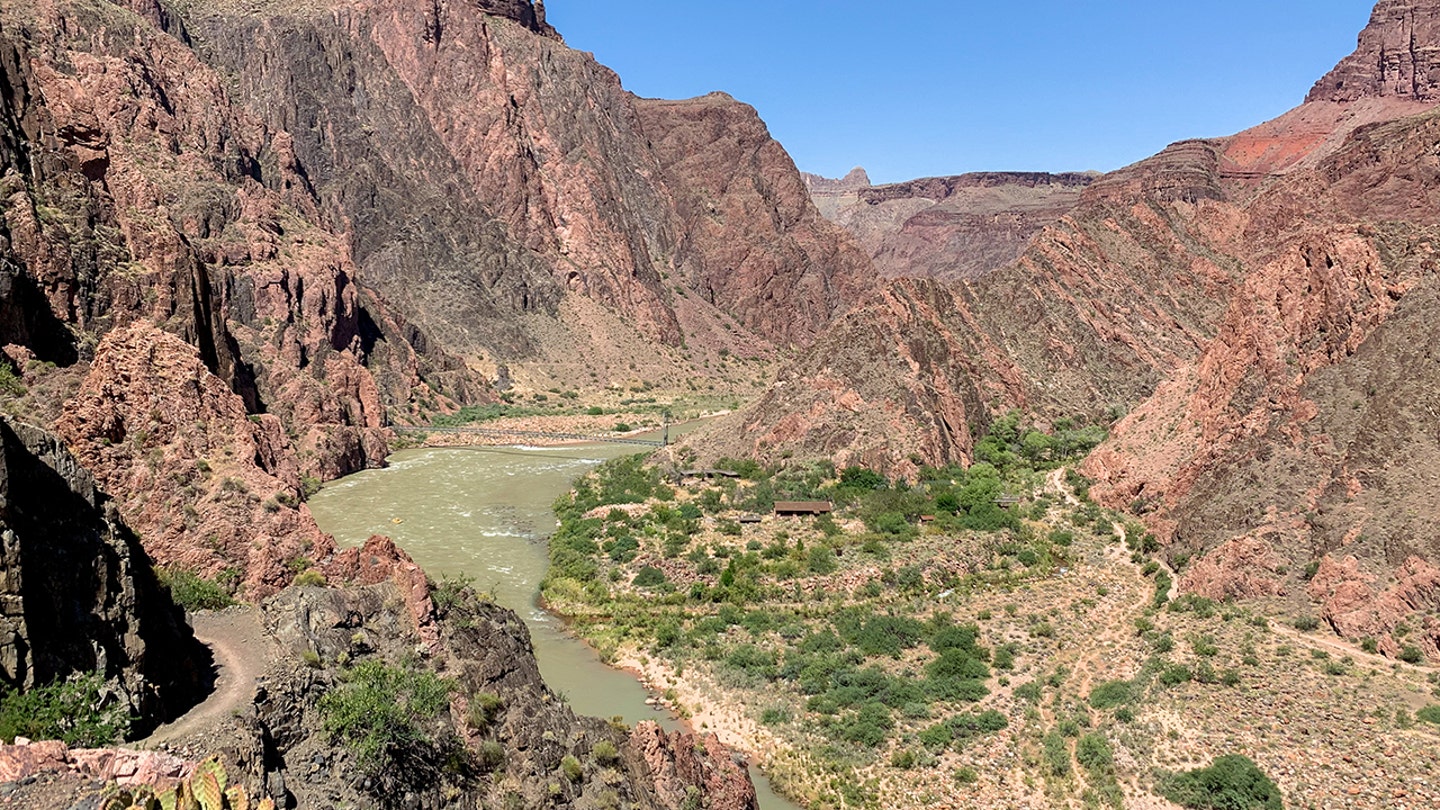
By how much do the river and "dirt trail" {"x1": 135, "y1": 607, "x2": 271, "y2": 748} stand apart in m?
10.9

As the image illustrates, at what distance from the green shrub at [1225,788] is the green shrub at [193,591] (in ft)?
73.0

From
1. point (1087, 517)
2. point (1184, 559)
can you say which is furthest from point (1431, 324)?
point (1087, 517)

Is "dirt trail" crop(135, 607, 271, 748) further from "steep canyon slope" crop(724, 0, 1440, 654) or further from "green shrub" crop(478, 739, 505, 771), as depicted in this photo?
"steep canyon slope" crop(724, 0, 1440, 654)

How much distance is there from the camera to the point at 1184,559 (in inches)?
1448

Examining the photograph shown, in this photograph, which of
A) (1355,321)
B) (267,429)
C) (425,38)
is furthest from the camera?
(425,38)

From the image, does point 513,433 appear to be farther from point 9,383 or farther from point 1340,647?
point 1340,647

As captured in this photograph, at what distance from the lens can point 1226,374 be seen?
141ft

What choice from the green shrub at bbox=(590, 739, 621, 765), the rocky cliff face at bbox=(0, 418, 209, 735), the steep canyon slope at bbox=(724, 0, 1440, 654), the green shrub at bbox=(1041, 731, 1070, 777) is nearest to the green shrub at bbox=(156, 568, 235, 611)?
the rocky cliff face at bbox=(0, 418, 209, 735)

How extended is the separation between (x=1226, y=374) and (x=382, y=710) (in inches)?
1607

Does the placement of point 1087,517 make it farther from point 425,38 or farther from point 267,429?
point 425,38

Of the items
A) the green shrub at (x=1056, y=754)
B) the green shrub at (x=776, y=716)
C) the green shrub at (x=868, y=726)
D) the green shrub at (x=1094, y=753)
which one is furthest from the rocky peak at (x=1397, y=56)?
the green shrub at (x=776, y=716)

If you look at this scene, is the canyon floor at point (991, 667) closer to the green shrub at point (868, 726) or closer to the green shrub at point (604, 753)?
the green shrub at point (868, 726)

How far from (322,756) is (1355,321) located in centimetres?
4171

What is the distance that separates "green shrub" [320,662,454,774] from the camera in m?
14.8
